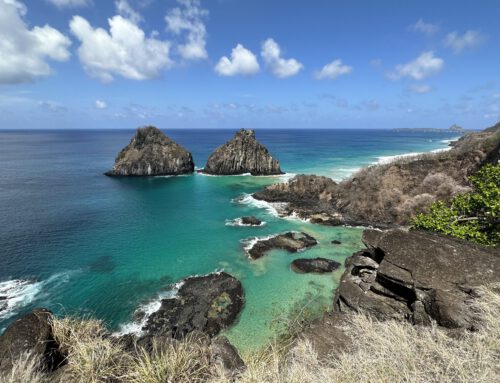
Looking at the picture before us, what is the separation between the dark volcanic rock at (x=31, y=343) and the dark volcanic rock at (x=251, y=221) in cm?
3643

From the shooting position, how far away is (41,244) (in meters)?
37.6

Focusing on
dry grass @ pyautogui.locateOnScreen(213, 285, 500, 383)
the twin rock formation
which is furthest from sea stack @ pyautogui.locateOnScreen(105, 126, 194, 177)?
dry grass @ pyautogui.locateOnScreen(213, 285, 500, 383)

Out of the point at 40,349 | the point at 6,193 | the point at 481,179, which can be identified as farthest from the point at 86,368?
the point at 6,193

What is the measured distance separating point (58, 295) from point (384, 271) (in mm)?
29337

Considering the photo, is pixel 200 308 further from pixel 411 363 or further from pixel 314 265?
pixel 411 363

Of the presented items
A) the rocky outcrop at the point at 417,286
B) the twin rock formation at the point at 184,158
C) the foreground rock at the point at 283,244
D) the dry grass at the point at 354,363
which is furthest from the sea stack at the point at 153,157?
the dry grass at the point at 354,363

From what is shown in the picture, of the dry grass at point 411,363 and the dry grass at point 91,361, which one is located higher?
the dry grass at point 411,363

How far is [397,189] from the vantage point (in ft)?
164

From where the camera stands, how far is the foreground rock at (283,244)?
36025 millimetres

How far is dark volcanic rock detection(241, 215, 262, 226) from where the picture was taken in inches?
1826

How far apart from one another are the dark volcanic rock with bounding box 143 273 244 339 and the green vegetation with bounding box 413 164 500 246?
55.6ft

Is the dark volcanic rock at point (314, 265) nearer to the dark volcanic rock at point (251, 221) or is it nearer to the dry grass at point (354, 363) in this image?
the dark volcanic rock at point (251, 221)

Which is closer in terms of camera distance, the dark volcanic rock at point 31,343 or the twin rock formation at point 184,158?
the dark volcanic rock at point 31,343

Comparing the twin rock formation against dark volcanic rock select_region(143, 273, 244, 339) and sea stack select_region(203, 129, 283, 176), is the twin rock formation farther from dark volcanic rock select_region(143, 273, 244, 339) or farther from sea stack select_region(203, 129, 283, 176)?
dark volcanic rock select_region(143, 273, 244, 339)
